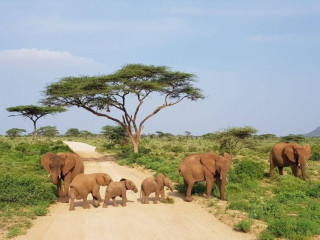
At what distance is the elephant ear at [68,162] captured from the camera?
43.3ft

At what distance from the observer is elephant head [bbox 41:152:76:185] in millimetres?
12750

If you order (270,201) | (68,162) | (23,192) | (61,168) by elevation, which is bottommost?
(270,201)

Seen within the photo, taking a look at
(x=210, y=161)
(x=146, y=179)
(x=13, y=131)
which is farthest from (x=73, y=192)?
(x=13, y=131)

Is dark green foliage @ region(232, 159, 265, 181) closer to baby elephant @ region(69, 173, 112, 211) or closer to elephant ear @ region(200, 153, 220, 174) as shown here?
elephant ear @ region(200, 153, 220, 174)

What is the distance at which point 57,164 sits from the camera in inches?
503

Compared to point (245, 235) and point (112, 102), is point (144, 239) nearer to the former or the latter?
point (245, 235)

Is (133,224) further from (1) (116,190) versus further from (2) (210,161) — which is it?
(2) (210,161)

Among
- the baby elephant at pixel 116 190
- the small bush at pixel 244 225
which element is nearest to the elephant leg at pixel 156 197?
the baby elephant at pixel 116 190

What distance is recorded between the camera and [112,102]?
31609 millimetres

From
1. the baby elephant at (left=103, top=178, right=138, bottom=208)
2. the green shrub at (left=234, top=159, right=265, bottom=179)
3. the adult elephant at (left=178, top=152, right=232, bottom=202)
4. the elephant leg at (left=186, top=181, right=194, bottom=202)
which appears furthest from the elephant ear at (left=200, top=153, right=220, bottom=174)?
the green shrub at (left=234, top=159, right=265, bottom=179)

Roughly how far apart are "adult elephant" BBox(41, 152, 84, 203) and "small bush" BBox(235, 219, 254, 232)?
6.83 metres

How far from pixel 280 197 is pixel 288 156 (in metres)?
4.95

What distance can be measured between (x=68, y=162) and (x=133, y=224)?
4630 mm

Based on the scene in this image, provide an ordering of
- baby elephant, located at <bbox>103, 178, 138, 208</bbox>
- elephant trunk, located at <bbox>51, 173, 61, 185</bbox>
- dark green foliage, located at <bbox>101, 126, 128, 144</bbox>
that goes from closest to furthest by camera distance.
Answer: baby elephant, located at <bbox>103, 178, 138, 208</bbox>, elephant trunk, located at <bbox>51, 173, 61, 185</bbox>, dark green foliage, located at <bbox>101, 126, 128, 144</bbox>
